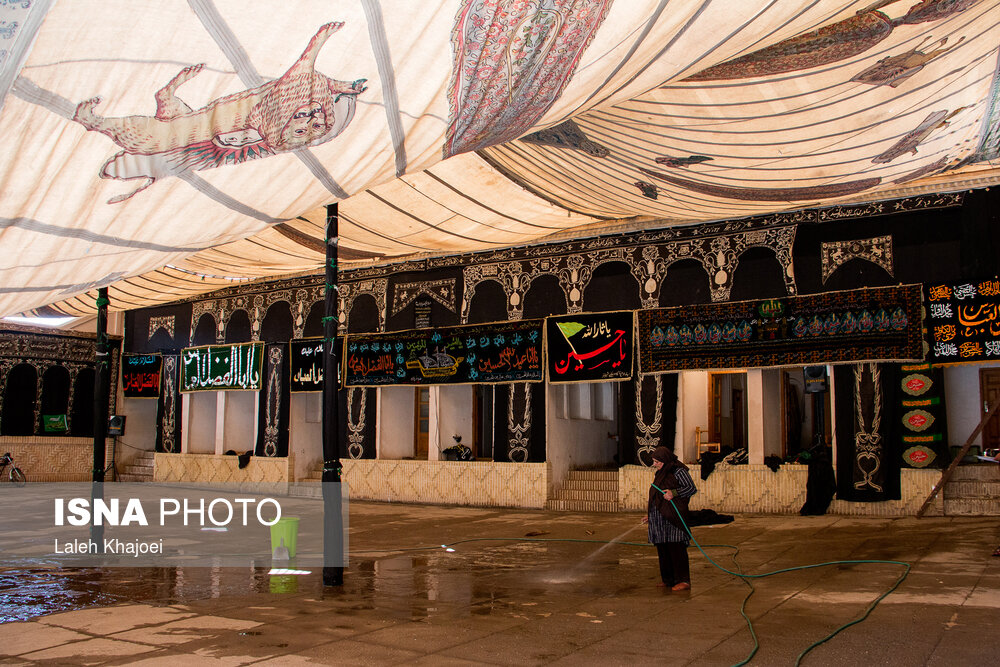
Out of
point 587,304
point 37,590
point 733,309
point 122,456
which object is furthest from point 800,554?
point 122,456

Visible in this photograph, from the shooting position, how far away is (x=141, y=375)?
51.0ft

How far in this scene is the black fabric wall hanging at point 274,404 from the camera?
13.2 meters

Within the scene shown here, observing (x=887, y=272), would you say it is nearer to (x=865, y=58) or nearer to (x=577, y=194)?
(x=577, y=194)

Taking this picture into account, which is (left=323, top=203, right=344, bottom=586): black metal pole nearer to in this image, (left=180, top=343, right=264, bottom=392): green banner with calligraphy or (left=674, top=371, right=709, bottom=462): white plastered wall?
(left=674, top=371, right=709, bottom=462): white plastered wall

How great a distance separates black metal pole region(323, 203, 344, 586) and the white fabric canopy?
1.56 metres

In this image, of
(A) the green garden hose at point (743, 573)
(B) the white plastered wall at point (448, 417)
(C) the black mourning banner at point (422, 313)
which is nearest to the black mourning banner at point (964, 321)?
(A) the green garden hose at point (743, 573)

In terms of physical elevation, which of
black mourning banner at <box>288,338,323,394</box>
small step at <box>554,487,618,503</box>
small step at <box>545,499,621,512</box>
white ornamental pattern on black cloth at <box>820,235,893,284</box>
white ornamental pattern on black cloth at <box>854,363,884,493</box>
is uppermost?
white ornamental pattern on black cloth at <box>820,235,893,284</box>

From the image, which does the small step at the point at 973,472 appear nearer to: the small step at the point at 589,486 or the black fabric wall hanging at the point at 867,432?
the black fabric wall hanging at the point at 867,432

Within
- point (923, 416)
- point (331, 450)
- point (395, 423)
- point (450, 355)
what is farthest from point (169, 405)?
point (923, 416)

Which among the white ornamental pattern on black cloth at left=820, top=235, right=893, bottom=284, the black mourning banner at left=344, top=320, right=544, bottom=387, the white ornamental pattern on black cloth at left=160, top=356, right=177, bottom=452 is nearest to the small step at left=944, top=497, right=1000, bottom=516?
the white ornamental pattern on black cloth at left=820, top=235, right=893, bottom=284

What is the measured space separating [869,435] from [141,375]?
12.9 metres

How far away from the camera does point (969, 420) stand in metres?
9.07

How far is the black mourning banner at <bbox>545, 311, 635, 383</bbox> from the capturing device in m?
10.3

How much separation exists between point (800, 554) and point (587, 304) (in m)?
4.76
